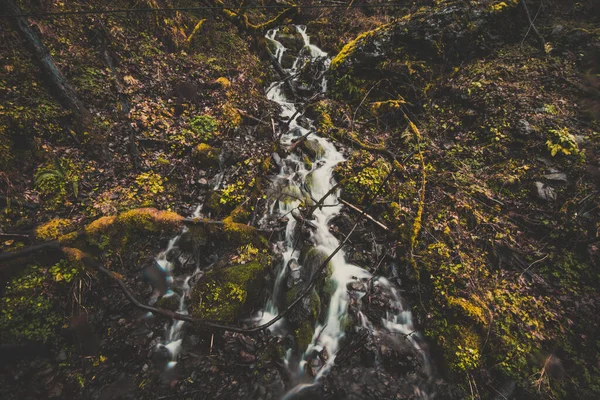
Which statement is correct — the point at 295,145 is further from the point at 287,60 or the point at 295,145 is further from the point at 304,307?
the point at 287,60

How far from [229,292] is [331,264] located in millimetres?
2128

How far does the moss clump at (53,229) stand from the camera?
12.8ft

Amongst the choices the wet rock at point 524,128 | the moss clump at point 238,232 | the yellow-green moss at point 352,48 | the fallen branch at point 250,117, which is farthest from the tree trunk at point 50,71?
the wet rock at point 524,128

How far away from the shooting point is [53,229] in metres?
3.98

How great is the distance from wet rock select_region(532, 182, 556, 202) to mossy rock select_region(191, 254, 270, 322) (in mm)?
5774

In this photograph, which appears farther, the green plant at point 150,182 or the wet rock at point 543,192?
the green plant at point 150,182

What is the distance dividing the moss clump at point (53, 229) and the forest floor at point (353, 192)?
0.10 ft

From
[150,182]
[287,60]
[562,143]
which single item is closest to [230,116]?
[150,182]

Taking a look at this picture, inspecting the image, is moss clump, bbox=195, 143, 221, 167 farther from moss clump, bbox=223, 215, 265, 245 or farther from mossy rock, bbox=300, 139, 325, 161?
mossy rock, bbox=300, 139, 325, 161

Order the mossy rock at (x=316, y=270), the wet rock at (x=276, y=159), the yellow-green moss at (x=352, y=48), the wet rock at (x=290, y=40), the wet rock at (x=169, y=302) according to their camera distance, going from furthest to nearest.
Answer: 1. the wet rock at (x=290, y=40)
2. the yellow-green moss at (x=352, y=48)
3. the wet rock at (x=276, y=159)
4. the mossy rock at (x=316, y=270)
5. the wet rock at (x=169, y=302)

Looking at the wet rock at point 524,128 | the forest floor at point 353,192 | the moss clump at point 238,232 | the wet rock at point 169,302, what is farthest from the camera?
the wet rock at point 524,128

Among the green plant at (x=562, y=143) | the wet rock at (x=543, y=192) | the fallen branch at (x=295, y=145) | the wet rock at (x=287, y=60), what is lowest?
the wet rock at (x=543, y=192)

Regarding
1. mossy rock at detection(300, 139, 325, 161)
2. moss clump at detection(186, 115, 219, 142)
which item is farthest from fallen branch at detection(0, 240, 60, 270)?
mossy rock at detection(300, 139, 325, 161)

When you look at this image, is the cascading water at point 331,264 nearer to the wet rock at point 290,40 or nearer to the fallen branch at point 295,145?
the fallen branch at point 295,145
